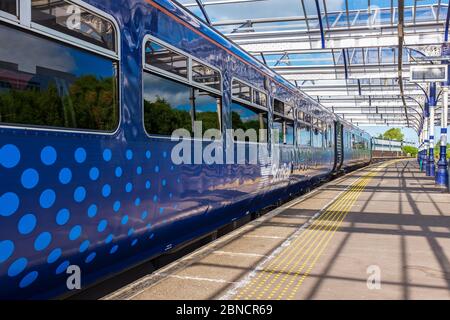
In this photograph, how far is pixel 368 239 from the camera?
6965mm

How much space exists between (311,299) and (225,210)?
266 cm

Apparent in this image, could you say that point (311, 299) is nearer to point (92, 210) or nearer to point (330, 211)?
point (92, 210)

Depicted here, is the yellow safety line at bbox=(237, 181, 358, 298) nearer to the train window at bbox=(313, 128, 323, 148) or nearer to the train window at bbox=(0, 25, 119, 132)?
the train window at bbox=(0, 25, 119, 132)

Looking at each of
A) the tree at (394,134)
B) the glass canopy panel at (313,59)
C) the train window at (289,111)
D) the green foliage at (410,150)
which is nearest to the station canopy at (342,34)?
the glass canopy panel at (313,59)

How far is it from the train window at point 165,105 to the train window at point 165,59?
0.39 feet

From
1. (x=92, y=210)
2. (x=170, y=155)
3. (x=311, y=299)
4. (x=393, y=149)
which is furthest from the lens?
(x=393, y=149)

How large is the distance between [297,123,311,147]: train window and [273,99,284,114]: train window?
177cm

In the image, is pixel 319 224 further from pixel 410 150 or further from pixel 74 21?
pixel 410 150

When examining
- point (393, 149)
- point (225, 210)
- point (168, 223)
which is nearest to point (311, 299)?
point (168, 223)

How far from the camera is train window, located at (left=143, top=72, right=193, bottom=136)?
4379 mm

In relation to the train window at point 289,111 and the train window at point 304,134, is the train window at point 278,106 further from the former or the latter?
the train window at point 304,134

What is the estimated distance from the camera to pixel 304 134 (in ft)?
39.7

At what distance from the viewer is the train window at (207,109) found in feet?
17.9

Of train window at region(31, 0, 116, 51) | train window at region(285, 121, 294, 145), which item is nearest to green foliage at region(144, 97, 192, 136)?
train window at region(31, 0, 116, 51)
